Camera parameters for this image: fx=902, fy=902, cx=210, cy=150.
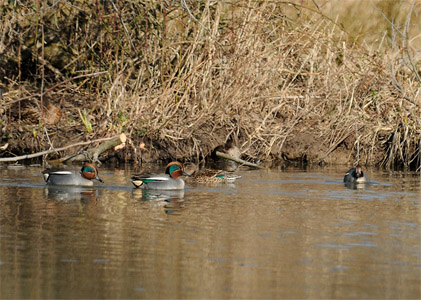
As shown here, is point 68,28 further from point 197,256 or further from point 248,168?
point 197,256

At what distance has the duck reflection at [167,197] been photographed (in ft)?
37.2

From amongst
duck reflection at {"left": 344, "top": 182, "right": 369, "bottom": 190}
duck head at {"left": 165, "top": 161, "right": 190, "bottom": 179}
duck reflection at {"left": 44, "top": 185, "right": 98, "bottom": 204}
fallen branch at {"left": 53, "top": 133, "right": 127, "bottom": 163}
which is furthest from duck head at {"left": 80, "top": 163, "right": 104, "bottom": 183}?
duck reflection at {"left": 344, "top": 182, "right": 369, "bottom": 190}

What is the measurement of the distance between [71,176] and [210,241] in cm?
514

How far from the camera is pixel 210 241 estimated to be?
29.0 feet

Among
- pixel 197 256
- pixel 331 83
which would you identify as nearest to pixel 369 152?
pixel 331 83

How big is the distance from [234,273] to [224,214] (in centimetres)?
321

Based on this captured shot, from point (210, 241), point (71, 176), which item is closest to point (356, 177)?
point (71, 176)

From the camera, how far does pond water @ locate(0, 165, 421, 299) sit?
7039 millimetres

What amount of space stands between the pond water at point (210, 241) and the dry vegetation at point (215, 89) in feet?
12.0

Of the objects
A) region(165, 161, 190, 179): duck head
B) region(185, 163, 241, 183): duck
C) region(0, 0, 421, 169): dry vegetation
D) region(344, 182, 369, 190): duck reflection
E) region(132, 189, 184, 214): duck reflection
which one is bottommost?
region(132, 189, 184, 214): duck reflection

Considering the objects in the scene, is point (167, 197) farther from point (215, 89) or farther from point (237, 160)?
point (215, 89)

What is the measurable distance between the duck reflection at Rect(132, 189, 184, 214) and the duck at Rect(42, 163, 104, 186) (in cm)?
85

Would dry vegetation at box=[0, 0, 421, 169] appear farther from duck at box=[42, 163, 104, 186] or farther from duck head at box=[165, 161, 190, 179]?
duck at box=[42, 163, 104, 186]

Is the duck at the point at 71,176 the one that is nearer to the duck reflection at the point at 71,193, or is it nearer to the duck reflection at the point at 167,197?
the duck reflection at the point at 71,193
